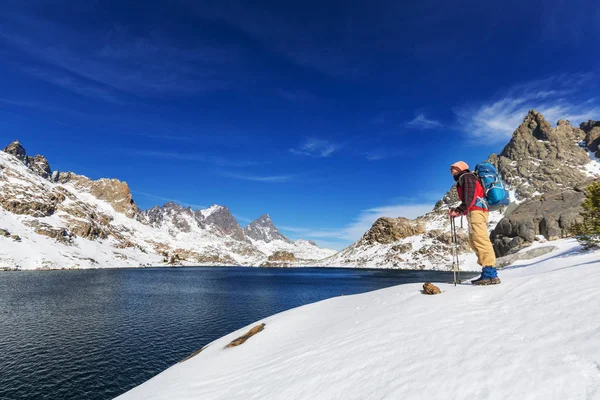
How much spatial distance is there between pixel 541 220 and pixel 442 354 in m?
97.0

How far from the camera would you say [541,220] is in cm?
8162

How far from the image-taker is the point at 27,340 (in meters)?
37.2

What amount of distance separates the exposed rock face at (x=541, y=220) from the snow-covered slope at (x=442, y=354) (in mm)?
73577

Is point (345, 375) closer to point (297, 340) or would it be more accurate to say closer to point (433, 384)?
point (433, 384)

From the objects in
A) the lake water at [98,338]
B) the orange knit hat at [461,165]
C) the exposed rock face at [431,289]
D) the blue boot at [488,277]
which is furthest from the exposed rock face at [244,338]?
the lake water at [98,338]

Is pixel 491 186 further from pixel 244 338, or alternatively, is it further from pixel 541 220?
pixel 541 220

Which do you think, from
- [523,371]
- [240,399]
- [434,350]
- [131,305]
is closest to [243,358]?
[240,399]

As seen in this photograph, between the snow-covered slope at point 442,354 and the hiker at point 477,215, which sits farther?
the hiker at point 477,215

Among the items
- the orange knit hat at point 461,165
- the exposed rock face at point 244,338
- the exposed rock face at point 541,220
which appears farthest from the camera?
the exposed rock face at point 541,220

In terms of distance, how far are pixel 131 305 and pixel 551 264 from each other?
69419 millimetres

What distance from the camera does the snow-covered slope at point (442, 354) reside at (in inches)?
183

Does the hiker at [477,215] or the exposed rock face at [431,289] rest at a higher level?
the hiker at [477,215]

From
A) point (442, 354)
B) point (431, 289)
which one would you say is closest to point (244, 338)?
point (431, 289)

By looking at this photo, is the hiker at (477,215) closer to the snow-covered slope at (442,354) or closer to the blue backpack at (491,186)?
the blue backpack at (491,186)
